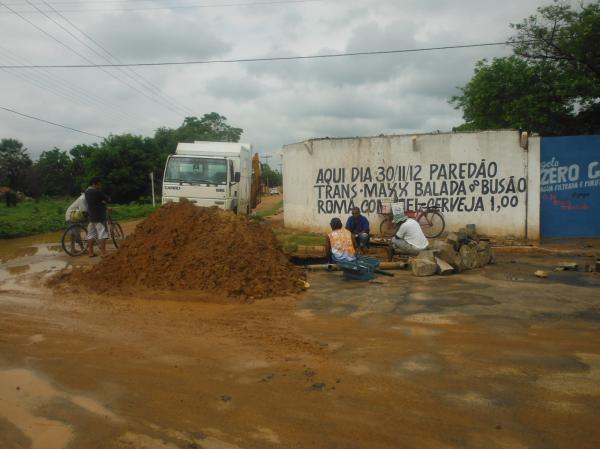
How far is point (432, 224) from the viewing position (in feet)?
47.6

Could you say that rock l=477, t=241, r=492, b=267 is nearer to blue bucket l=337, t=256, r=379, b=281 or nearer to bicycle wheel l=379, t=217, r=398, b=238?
blue bucket l=337, t=256, r=379, b=281

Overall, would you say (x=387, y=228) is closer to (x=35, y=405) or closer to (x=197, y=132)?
(x=35, y=405)

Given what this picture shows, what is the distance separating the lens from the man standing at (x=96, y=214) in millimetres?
11711

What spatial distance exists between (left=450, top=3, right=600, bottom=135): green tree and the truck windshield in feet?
40.2

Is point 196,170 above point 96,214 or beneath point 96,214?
above

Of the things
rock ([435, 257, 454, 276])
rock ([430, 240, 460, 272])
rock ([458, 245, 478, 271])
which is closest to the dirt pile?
rock ([435, 257, 454, 276])

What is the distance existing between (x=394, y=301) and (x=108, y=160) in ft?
113

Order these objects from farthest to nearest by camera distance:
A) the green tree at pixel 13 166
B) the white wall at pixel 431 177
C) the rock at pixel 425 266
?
the green tree at pixel 13 166 → the white wall at pixel 431 177 → the rock at pixel 425 266

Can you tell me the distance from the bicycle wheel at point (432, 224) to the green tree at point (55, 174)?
5110 cm

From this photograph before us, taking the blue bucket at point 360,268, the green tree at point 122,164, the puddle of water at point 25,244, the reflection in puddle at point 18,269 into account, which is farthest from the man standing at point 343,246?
the green tree at point 122,164

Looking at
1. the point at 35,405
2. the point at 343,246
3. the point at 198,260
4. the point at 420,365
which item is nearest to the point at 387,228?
the point at 343,246

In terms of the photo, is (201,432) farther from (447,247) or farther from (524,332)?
(447,247)

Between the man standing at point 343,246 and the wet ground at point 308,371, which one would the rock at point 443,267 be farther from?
the man standing at point 343,246

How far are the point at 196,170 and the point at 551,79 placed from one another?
14.3m
